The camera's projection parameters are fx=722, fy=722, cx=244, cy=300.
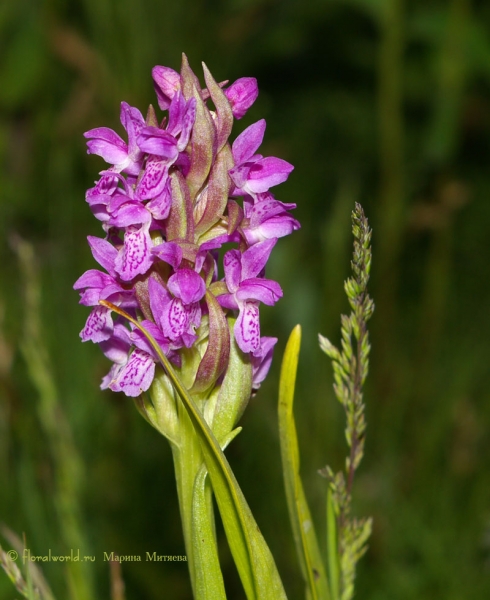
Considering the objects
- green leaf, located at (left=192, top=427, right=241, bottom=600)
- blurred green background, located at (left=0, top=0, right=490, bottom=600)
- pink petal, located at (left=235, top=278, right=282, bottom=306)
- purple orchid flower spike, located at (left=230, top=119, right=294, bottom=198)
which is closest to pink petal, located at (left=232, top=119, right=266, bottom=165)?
purple orchid flower spike, located at (left=230, top=119, right=294, bottom=198)

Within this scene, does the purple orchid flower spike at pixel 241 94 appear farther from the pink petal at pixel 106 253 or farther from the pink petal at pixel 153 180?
the pink petal at pixel 106 253

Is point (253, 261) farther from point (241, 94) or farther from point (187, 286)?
point (241, 94)

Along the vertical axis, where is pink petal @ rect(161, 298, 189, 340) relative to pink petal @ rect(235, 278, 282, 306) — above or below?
below

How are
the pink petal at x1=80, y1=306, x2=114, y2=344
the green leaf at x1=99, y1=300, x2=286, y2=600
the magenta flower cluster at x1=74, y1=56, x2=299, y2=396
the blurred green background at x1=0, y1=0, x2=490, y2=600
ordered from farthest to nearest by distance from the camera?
the blurred green background at x1=0, y1=0, x2=490, y2=600, the pink petal at x1=80, y1=306, x2=114, y2=344, the magenta flower cluster at x1=74, y1=56, x2=299, y2=396, the green leaf at x1=99, y1=300, x2=286, y2=600

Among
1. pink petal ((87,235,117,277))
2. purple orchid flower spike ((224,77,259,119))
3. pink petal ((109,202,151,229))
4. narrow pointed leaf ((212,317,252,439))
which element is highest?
purple orchid flower spike ((224,77,259,119))

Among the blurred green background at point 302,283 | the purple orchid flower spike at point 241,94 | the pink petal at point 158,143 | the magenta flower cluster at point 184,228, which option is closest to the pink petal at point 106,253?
the magenta flower cluster at point 184,228

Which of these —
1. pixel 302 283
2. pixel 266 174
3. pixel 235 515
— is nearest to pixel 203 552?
pixel 235 515

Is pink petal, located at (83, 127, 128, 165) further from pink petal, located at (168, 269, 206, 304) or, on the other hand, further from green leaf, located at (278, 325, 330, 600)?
green leaf, located at (278, 325, 330, 600)
